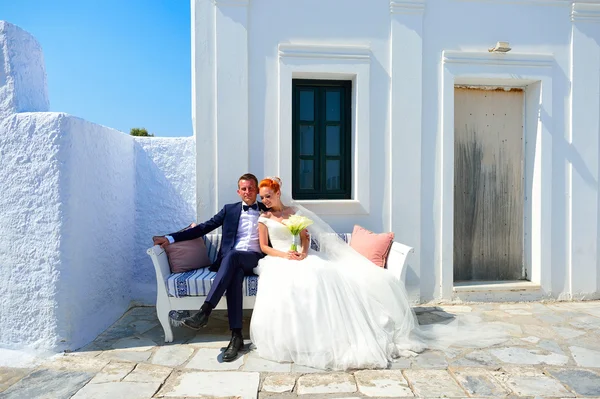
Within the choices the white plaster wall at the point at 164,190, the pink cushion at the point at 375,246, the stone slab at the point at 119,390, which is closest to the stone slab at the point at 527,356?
the pink cushion at the point at 375,246

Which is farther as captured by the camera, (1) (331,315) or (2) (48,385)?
(1) (331,315)

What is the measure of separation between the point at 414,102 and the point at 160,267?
3.40 metres

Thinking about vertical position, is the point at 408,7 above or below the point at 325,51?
above

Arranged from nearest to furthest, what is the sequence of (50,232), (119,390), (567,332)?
(119,390)
(50,232)
(567,332)

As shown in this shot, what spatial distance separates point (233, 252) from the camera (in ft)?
13.0

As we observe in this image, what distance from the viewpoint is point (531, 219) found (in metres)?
5.50

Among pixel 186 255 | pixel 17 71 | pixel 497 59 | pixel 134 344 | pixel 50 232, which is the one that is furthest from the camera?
pixel 497 59

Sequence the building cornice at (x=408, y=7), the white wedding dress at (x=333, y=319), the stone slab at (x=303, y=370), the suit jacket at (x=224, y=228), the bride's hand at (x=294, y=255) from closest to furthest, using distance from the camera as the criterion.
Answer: the stone slab at (x=303, y=370)
the white wedding dress at (x=333, y=319)
the bride's hand at (x=294, y=255)
the suit jacket at (x=224, y=228)
the building cornice at (x=408, y=7)

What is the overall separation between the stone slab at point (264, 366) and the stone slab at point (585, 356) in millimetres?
2377

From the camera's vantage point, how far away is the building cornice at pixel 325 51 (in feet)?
16.2

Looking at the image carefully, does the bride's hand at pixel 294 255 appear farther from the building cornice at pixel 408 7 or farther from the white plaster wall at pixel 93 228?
the building cornice at pixel 408 7

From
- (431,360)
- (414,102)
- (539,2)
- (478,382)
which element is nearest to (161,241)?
(431,360)

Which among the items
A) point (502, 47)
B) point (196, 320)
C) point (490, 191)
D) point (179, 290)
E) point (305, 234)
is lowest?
point (196, 320)

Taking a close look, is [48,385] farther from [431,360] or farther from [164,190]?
[431,360]
